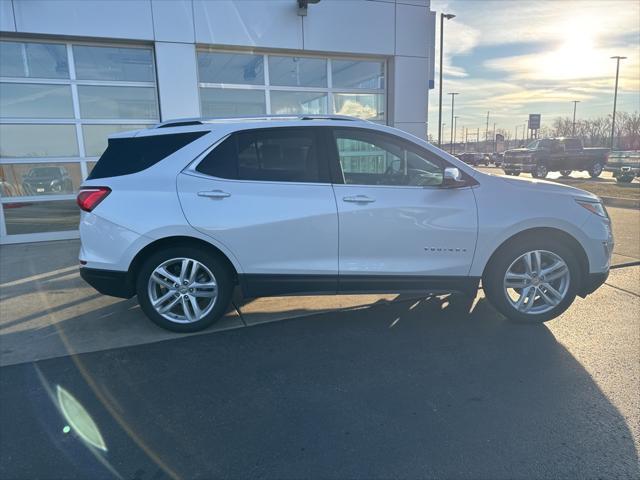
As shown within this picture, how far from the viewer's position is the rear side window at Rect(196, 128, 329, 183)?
13.2 ft

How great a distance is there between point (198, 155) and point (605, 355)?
378cm

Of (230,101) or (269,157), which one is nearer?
(269,157)

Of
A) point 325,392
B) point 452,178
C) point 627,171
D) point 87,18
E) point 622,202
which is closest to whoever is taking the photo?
point 325,392

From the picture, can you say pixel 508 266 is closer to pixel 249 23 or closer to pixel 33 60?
pixel 249 23

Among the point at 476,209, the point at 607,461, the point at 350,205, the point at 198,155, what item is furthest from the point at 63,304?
the point at 607,461

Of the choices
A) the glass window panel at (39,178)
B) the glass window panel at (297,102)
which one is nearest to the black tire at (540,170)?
the glass window panel at (297,102)

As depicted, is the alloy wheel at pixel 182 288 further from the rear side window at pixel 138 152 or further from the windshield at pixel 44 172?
the windshield at pixel 44 172

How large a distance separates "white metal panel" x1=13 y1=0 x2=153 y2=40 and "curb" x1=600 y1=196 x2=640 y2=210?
Answer: 1247 centimetres

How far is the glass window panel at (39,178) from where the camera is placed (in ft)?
26.7

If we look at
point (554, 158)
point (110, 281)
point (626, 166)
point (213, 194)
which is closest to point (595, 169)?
point (554, 158)

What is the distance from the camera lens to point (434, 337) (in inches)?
160

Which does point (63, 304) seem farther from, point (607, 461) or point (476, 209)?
point (607, 461)

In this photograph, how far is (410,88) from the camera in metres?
9.97

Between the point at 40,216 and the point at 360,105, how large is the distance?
6778 millimetres
